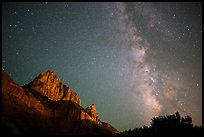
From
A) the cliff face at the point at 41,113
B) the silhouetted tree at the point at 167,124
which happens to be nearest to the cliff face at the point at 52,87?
the cliff face at the point at 41,113

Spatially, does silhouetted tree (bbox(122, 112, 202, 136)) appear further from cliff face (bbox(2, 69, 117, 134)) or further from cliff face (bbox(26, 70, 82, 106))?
cliff face (bbox(26, 70, 82, 106))

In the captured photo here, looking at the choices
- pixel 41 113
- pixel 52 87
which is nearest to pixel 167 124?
pixel 41 113

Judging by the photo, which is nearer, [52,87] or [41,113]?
[41,113]

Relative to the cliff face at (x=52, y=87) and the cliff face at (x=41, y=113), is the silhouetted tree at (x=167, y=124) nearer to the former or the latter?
the cliff face at (x=41, y=113)

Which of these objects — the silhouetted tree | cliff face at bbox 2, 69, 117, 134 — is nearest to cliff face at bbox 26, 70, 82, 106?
cliff face at bbox 2, 69, 117, 134

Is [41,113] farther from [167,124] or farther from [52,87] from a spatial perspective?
[52,87]

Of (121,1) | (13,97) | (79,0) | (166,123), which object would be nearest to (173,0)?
(121,1)

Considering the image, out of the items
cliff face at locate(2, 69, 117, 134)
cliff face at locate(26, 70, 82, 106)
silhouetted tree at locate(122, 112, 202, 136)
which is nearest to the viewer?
silhouetted tree at locate(122, 112, 202, 136)

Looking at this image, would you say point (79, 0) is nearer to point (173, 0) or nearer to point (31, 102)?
point (173, 0)
